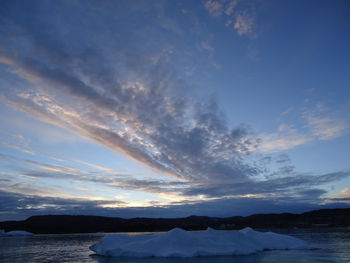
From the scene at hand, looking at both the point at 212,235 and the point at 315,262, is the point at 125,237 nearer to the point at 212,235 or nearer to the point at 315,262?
the point at 212,235

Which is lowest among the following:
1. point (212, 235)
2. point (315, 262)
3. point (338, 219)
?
point (315, 262)

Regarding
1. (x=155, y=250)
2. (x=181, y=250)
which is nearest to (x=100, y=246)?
(x=155, y=250)

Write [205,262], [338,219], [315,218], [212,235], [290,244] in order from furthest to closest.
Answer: [315,218], [338,219], [290,244], [212,235], [205,262]

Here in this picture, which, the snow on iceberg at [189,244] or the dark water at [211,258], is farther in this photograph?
the snow on iceberg at [189,244]

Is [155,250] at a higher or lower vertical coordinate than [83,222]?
lower

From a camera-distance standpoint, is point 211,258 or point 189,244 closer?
point 211,258

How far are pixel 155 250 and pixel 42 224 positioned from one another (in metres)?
112

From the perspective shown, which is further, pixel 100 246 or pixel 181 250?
pixel 100 246

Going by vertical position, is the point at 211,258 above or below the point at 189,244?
below

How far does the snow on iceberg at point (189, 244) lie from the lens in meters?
19.4

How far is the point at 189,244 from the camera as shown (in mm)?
20078

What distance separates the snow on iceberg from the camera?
1941cm

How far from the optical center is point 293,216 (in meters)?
107

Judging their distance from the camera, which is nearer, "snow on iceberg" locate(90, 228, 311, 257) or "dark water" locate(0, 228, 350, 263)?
"dark water" locate(0, 228, 350, 263)
